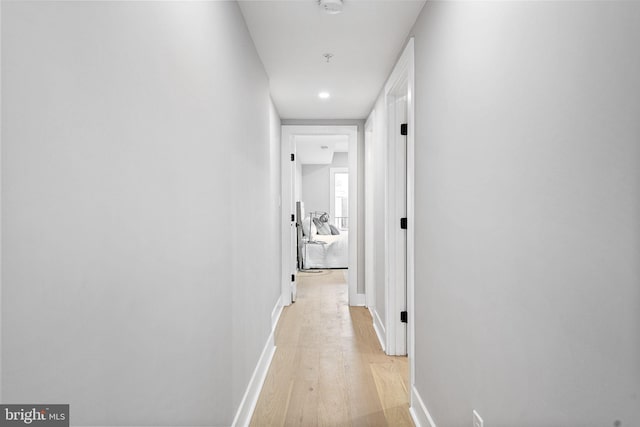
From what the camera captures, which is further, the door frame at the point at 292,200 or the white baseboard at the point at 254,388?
the door frame at the point at 292,200

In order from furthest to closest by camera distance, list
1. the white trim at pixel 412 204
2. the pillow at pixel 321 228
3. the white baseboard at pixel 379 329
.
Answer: the pillow at pixel 321 228 → the white baseboard at pixel 379 329 → the white trim at pixel 412 204

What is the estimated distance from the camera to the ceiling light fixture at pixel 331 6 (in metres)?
2.06

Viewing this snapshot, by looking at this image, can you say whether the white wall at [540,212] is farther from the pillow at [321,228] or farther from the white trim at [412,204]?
the pillow at [321,228]

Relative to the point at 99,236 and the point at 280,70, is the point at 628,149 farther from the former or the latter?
the point at 280,70

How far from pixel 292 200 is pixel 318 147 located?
312 cm

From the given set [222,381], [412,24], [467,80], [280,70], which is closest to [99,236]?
[222,381]

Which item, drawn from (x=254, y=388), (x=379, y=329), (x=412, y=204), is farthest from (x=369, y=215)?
(x=254, y=388)

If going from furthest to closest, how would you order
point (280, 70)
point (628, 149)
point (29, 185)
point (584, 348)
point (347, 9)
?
1. point (280, 70)
2. point (347, 9)
3. point (584, 348)
4. point (628, 149)
5. point (29, 185)

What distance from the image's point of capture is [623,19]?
750 mm

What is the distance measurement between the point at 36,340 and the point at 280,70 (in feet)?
9.43

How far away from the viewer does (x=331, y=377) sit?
2922 millimetres

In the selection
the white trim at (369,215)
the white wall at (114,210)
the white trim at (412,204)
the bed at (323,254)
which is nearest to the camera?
the white wall at (114,210)

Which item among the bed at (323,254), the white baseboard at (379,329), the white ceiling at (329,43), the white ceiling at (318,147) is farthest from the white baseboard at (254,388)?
the bed at (323,254)

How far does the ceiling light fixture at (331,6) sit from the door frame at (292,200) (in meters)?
2.78
